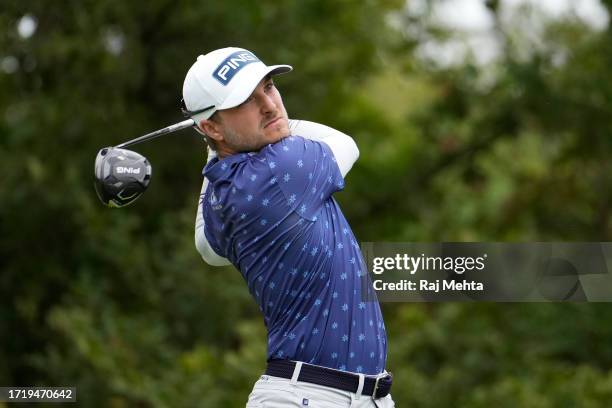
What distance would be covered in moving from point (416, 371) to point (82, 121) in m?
4.42

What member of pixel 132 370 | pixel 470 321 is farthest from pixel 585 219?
pixel 132 370

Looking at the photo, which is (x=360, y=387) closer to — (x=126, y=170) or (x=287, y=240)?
(x=287, y=240)

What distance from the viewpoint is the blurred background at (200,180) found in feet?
39.7

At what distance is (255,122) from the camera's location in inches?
163

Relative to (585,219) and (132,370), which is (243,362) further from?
(585,219)

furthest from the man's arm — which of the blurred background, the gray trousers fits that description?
the blurred background

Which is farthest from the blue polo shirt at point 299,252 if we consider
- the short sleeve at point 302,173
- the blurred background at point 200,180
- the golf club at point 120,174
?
the blurred background at point 200,180

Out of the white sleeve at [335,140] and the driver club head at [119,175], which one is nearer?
the white sleeve at [335,140]

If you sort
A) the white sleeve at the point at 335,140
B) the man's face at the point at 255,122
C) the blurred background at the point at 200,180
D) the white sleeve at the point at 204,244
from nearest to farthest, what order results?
the man's face at the point at 255,122 < the white sleeve at the point at 335,140 < the white sleeve at the point at 204,244 < the blurred background at the point at 200,180

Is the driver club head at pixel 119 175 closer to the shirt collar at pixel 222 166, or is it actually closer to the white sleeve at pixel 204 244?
the white sleeve at pixel 204 244

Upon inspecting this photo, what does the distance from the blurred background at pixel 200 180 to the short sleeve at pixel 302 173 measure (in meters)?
7.05

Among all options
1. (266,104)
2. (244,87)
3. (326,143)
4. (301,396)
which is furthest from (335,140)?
(301,396)

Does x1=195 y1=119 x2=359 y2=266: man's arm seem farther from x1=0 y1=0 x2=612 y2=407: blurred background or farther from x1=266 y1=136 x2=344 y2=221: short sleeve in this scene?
x1=0 y1=0 x2=612 y2=407: blurred background

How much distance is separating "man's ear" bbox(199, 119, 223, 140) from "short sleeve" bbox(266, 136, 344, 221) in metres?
0.20
